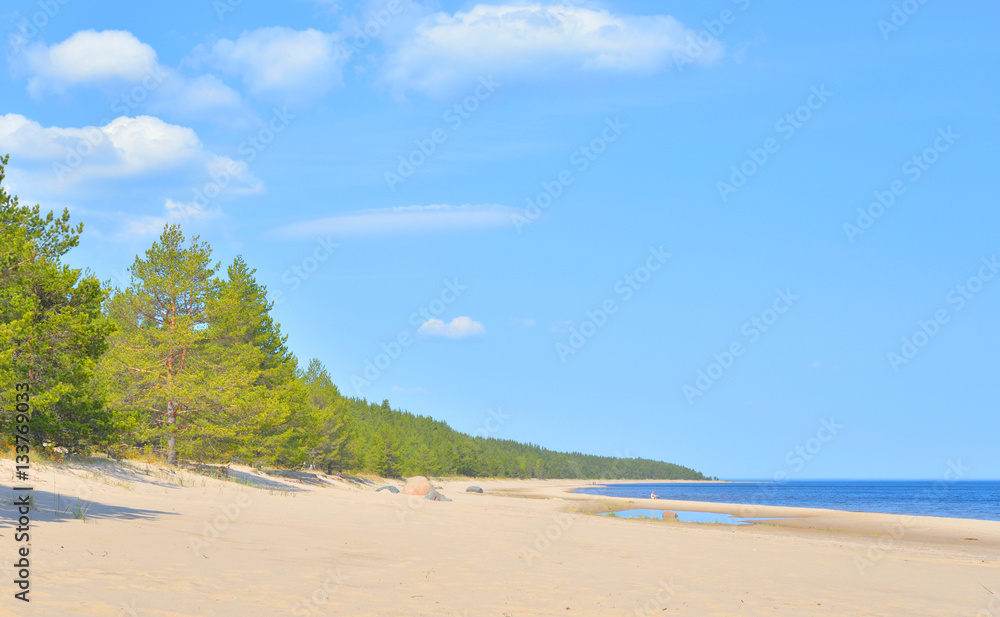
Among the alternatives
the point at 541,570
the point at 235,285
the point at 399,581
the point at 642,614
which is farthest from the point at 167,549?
the point at 235,285

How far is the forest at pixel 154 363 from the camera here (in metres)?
16.8

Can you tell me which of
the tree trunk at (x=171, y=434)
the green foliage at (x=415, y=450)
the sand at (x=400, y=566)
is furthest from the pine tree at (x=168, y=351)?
the green foliage at (x=415, y=450)

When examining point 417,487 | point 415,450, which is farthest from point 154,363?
point 415,450

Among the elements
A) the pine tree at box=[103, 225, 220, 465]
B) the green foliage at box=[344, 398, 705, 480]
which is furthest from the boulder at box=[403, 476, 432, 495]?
the green foliage at box=[344, 398, 705, 480]

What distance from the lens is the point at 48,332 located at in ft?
55.5

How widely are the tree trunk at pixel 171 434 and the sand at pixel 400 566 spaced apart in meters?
11.0

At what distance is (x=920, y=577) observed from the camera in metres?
15.1

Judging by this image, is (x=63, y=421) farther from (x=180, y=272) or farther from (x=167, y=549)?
(x=180, y=272)

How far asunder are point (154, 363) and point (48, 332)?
696 inches

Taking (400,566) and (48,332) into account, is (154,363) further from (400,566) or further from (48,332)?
(400,566)

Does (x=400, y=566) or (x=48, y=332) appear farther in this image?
(x=48, y=332)

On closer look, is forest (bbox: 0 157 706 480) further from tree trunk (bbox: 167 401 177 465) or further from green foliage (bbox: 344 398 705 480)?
green foliage (bbox: 344 398 705 480)

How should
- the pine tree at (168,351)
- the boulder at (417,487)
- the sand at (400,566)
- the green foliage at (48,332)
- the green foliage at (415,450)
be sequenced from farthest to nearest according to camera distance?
1. the green foliage at (415,450)
2. the boulder at (417,487)
3. the pine tree at (168,351)
4. the green foliage at (48,332)
5. the sand at (400,566)

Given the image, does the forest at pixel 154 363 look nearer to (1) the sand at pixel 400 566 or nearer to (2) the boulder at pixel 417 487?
(1) the sand at pixel 400 566
